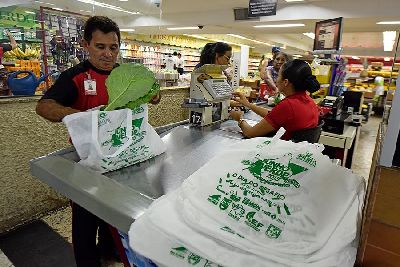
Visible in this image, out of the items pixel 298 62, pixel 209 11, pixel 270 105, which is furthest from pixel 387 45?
pixel 298 62

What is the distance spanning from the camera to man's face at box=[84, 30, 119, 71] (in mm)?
1501

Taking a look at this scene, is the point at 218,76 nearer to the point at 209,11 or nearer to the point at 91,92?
the point at 91,92

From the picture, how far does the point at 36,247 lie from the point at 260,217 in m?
2.12

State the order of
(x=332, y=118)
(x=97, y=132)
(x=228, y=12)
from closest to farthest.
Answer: (x=97, y=132), (x=332, y=118), (x=228, y=12)

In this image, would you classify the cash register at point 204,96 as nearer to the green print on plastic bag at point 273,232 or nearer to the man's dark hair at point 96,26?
the man's dark hair at point 96,26

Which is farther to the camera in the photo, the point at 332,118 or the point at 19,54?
the point at 19,54

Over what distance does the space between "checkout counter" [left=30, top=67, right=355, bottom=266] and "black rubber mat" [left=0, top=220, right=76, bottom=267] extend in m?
1.13

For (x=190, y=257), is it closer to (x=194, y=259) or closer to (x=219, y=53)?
(x=194, y=259)

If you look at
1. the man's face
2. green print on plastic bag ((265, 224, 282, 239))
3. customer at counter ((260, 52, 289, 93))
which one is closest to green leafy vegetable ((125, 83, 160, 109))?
the man's face

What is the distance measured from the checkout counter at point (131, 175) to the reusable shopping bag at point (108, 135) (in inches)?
1.9

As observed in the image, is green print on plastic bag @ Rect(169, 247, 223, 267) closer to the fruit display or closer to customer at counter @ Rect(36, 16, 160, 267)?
customer at counter @ Rect(36, 16, 160, 267)

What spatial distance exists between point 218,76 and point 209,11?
331 inches

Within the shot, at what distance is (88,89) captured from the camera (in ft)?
4.79

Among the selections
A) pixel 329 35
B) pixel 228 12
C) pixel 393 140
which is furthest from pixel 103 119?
pixel 228 12
